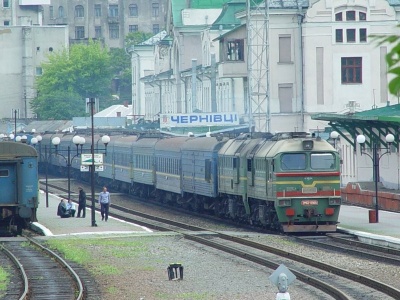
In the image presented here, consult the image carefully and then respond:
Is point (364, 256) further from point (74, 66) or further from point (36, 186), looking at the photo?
point (74, 66)

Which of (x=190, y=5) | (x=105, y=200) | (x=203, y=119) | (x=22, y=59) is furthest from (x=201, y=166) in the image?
(x=22, y=59)

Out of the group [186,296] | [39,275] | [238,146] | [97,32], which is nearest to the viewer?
[186,296]

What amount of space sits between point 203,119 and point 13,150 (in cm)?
3027

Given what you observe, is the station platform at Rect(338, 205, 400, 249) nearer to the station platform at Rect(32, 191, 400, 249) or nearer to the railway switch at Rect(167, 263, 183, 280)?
the station platform at Rect(32, 191, 400, 249)

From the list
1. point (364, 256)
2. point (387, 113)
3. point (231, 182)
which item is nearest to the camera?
point (364, 256)

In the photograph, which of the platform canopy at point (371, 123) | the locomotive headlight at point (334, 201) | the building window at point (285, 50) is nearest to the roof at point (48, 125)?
the building window at point (285, 50)

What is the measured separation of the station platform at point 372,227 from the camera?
93.1 feet

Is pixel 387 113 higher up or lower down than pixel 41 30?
lower down

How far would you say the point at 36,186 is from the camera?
108ft

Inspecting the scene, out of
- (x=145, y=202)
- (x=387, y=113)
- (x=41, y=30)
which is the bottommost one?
(x=145, y=202)

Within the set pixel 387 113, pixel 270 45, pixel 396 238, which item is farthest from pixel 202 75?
pixel 396 238

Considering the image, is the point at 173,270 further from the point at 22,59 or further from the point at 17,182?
the point at 22,59

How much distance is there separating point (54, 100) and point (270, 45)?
58.8m

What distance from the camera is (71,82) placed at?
125188mm
